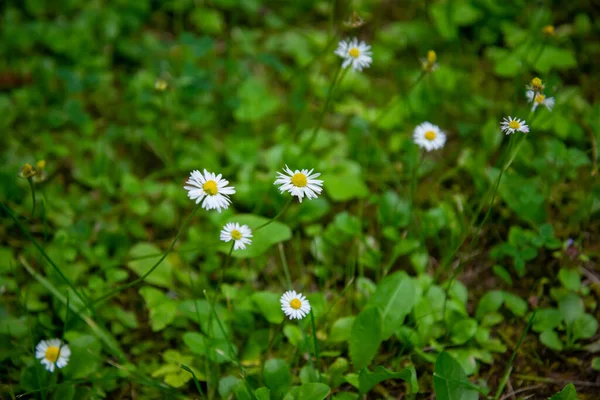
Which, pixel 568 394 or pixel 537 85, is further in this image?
pixel 537 85

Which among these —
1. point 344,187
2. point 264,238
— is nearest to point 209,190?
point 264,238

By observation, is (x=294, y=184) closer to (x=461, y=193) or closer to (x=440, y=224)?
(x=440, y=224)

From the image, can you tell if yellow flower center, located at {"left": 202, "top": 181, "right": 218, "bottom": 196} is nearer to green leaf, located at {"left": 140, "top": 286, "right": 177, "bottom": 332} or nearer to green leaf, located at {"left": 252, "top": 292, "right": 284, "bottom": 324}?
green leaf, located at {"left": 252, "top": 292, "right": 284, "bottom": 324}

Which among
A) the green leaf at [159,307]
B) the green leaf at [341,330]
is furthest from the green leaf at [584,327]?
the green leaf at [159,307]

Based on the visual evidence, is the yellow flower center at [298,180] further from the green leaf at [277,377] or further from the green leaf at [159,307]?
the green leaf at [159,307]

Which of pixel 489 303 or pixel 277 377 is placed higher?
pixel 489 303

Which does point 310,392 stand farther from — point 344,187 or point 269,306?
point 344,187

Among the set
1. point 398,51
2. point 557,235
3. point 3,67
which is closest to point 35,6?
point 3,67
